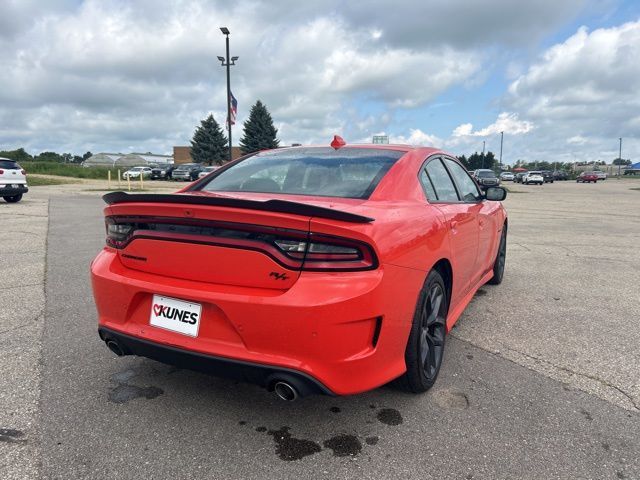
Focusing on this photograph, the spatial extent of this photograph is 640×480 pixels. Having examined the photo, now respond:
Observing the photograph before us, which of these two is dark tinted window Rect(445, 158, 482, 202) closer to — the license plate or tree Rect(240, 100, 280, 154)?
the license plate

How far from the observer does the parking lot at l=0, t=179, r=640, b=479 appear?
7.23 ft

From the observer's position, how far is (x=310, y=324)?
6.90 ft

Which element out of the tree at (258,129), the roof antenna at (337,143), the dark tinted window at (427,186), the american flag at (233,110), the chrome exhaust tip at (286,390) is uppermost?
the tree at (258,129)

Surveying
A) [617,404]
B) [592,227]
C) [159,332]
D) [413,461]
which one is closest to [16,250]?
[159,332]

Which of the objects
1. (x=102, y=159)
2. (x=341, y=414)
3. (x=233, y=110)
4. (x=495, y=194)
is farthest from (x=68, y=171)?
(x=102, y=159)

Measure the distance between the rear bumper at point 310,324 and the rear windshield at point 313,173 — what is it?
0.73 metres

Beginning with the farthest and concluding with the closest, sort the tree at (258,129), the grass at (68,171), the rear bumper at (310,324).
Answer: the tree at (258,129), the grass at (68,171), the rear bumper at (310,324)

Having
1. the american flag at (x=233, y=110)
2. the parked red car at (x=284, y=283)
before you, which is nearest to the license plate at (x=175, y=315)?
the parked red car at (x=284, y=283)

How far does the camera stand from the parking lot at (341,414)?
2.21 m

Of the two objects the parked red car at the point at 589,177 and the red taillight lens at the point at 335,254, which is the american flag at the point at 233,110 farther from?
the parked red car at the point at 589,177

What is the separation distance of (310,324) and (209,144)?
6512cm

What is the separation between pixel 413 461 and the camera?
223cm

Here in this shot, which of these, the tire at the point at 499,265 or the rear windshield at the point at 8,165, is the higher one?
the rear windshield at the point at 8,165

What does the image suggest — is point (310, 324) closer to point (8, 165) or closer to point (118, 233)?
point (118, 233)
